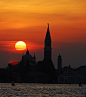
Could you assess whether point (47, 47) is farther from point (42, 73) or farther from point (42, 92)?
point (42, 92)

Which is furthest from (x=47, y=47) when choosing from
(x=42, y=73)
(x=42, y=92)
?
(x=42, y=92)

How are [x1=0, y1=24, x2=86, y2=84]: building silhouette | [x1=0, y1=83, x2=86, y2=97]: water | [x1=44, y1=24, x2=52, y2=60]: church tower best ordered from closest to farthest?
[x1=0, y1=83, x2=86, y2=97]: water → [x1=0, y1=24, x2=86, y2=84]: building silhouette → [x1=44, y1=24, x2=52, y2=60]: church tower

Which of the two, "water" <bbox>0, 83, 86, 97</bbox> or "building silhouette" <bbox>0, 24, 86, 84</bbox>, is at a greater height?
"building silhouette" <bbox>0, 24, 86, 84</bbox>

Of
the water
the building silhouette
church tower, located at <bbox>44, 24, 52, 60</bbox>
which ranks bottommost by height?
the water

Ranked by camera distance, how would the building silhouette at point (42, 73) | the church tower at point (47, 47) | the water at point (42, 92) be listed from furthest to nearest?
the church tower at point (47, 47)
the building silhouette at point (42, 73)
the water at point (42, 92)

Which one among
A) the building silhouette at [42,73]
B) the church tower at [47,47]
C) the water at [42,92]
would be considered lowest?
the water at [42,92]

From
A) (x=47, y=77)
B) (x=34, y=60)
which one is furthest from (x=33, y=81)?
(x=34, y=60)

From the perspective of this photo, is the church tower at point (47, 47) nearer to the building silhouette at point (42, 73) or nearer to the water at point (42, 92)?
the building silhouette at point (42, 73)

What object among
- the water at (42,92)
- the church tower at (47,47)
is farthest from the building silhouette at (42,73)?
the water at (42,92)

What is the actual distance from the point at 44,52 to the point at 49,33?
32.2 ft

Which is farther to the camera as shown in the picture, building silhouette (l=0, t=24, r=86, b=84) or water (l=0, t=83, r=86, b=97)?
building silhouette (l=0, t=24, r=86, b=84)

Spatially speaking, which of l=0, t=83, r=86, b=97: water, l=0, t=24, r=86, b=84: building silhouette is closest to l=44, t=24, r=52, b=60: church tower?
l=0, t=24, r=86, b=84: building silhouette

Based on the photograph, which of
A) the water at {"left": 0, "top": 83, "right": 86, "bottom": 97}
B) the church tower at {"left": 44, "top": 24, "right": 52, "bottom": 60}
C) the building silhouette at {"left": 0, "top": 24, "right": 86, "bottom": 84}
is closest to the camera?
the water at {"left": 0, "top": 83, "right": 86, "bottom": 97}

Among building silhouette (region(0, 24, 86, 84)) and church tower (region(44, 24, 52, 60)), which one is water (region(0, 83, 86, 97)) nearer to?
building silhouette (region(0, 24, 86, 84))
